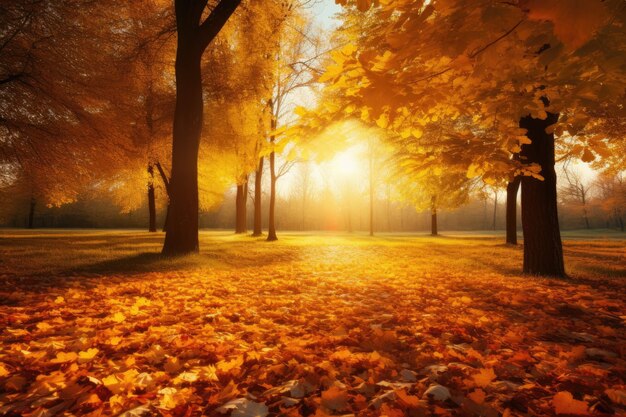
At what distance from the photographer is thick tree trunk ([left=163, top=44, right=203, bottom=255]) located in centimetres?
848

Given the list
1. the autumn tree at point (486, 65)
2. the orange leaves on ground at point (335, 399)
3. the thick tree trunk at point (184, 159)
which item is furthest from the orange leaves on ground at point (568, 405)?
the thick tree trunk at point (184, 159)

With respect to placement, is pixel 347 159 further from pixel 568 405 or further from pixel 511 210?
pixel 511 210

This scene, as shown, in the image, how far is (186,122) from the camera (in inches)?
337

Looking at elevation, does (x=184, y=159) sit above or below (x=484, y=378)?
above

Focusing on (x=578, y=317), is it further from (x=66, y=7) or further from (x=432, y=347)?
(x=66, y=7)

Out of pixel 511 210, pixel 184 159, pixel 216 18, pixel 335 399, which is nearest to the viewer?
pixel 335 399

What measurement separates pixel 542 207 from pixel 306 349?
6193 millimetres

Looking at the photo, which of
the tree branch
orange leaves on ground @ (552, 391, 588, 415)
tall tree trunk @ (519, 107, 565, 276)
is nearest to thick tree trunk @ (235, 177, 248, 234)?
the tree branch

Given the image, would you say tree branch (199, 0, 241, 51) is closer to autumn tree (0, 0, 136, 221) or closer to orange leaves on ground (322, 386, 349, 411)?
autumn tree (0, 0, 136, 221)

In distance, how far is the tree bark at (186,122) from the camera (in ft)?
27.6

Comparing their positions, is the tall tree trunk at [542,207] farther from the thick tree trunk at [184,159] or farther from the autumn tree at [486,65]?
the thick tree trunk at [184,159]

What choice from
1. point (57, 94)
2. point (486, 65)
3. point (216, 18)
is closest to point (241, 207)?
point (57, 94)

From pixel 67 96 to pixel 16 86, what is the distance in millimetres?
1148

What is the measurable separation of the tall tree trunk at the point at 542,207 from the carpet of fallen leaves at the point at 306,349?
3.92 ft
